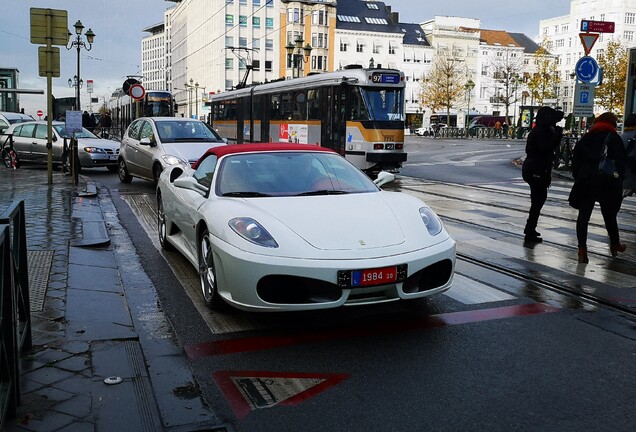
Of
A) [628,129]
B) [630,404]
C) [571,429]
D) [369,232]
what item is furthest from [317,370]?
[628,129]

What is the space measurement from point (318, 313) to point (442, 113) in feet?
304

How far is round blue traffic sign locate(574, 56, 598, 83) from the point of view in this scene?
1661cm

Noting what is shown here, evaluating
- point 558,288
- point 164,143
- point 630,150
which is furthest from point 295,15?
point 558,288

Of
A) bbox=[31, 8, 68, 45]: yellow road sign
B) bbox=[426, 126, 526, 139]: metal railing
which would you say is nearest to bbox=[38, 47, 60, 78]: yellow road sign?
bbox=[31, 8, 68, 45]: yellow road sign

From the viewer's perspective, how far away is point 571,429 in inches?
134

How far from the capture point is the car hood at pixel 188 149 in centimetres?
1334

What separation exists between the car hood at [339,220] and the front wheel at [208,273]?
1.87 feet

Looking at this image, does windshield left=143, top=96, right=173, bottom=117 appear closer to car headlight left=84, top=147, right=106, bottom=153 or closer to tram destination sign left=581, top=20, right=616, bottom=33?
car headlight left=84, top=147, right=106, bottom=153

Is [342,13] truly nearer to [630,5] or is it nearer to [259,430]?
[630,5]

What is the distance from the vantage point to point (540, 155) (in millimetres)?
8898

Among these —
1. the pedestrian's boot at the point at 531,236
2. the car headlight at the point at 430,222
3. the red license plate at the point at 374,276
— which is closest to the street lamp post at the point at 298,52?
the pedestrian's boot at the point at 531,236

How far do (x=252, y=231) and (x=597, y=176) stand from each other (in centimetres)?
482

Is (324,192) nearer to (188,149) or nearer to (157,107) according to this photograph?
(188,149)

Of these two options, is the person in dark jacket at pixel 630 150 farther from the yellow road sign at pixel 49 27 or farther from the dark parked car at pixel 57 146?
the dark parked car at pixel 57 146
